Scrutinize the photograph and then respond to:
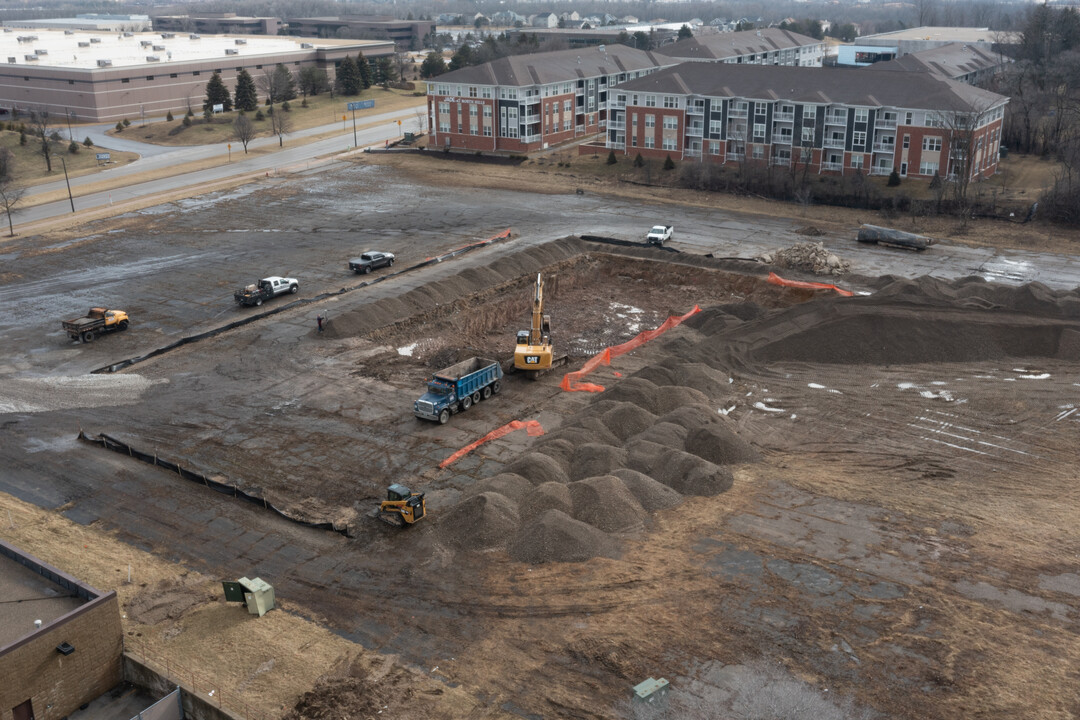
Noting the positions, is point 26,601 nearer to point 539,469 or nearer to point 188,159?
point 539,469

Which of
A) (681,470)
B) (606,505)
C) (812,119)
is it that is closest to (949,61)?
(812,119)

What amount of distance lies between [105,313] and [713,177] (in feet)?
164

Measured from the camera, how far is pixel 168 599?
91.8 ft

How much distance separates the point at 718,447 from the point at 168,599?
785 inches

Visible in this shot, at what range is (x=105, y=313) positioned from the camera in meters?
50.1

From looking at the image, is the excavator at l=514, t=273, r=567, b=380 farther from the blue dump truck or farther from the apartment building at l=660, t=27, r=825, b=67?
the apartment building at l=660, t=27, r=825, b=67

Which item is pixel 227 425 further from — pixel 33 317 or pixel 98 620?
pixel 33 317

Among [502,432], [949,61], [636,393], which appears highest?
[949,61]

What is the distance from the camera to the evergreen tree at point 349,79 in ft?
429

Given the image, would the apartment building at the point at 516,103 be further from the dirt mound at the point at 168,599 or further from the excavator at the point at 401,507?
the dirt mound at the point at 168,599

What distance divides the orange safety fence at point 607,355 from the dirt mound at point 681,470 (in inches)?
326

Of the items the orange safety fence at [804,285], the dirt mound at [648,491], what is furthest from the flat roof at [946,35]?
the dirt mound at [648,491]

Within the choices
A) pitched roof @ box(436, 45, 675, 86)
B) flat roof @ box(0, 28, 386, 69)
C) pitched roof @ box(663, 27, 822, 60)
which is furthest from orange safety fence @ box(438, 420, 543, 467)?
flat roof @ box(0, 28, 386, 69)

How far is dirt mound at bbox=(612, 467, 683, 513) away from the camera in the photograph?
32.5m
